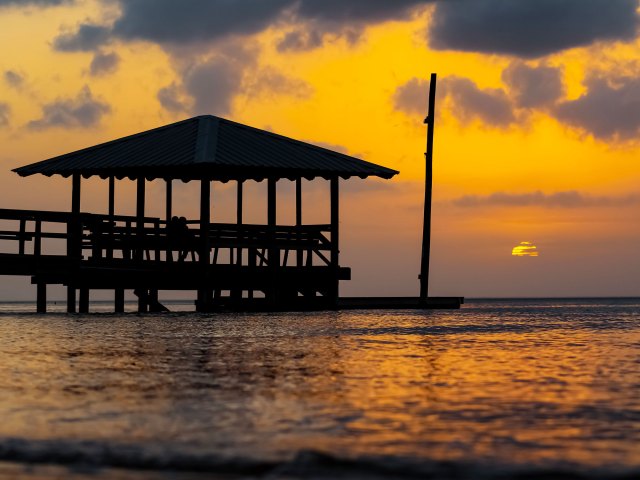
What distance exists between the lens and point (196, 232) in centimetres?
2855

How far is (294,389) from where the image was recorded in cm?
1029

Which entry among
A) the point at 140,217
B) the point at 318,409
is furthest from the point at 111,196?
the point at 318,409

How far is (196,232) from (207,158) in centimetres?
219

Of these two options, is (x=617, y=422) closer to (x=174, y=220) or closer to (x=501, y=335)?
(x=501, y=335)

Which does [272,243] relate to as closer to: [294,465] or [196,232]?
[196,232]

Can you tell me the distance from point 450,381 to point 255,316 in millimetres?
16478

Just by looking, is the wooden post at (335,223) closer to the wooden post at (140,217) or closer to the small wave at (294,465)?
the wooden post at (140,217)

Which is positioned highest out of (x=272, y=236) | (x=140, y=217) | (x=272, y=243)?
(x=140, y=217)

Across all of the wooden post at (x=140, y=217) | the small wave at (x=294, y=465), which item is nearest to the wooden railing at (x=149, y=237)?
the wooden post at (x=140, y=217)

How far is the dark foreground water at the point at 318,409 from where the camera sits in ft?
21.1

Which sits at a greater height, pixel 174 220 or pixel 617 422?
pixel 174 220

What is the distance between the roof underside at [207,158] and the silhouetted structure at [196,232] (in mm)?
32

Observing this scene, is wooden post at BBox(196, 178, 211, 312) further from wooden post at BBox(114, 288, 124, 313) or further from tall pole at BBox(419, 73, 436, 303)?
tall pole at BBox(419, 73, 436, 303)

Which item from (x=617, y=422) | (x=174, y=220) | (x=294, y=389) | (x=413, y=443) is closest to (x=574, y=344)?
(x=294, y=389)
